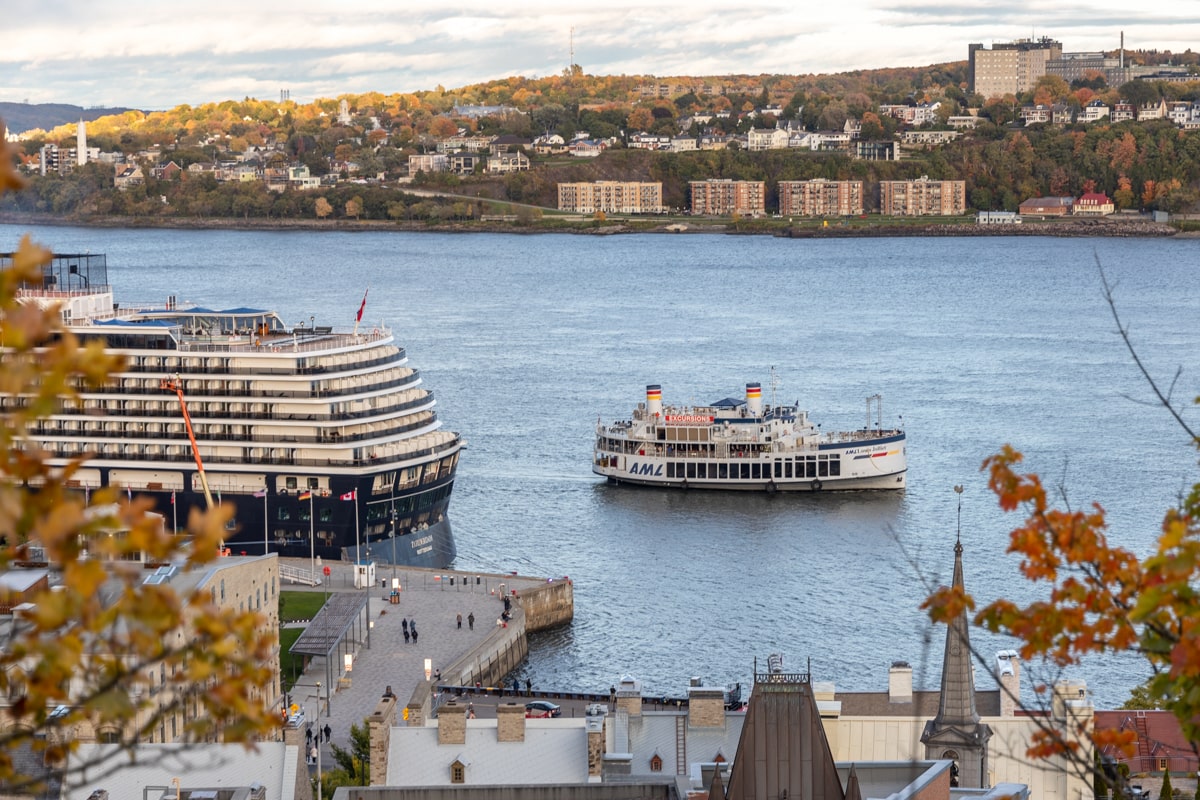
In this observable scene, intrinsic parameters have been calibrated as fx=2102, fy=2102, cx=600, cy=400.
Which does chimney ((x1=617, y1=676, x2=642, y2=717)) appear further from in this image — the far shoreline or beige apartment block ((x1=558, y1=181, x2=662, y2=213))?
beige apartment block ((x1=558, y1=181, x2=662, y2=213))

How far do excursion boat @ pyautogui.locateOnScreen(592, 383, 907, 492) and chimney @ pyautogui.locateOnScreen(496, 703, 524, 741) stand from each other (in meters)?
31.9

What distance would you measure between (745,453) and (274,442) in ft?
51.6

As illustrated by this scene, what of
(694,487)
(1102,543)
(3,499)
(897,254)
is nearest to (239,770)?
(1102,543)

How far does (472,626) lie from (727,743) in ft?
41.7

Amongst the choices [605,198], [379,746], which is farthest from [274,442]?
[605,198]

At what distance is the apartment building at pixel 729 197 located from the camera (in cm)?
19275

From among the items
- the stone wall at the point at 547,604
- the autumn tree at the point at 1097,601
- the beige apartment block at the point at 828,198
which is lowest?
the stone wall at the point at 547,604

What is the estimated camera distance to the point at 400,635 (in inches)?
1299

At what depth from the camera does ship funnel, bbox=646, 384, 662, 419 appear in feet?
176

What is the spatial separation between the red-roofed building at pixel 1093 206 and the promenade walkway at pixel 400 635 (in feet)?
483

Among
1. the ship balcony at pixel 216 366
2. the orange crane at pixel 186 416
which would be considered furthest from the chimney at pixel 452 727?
the ship balcony at pixel 216 366

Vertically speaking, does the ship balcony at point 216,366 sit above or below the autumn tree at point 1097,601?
below

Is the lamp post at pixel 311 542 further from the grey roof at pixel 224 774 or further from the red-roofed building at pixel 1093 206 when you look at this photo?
the red-roofed building at pixel 1093 206

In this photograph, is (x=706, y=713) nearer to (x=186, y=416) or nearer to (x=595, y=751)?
(x=595, y=751)
